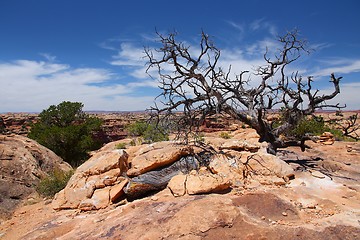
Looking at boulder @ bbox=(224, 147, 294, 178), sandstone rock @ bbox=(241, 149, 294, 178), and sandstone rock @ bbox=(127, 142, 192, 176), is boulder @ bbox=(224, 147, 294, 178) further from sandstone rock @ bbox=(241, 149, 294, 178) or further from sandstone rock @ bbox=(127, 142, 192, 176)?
sandstone rock @ bbox=(127, 142, 192, 176)

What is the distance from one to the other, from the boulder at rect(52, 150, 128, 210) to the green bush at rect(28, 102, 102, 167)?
987cm

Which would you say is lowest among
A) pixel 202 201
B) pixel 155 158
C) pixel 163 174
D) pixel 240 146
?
pixel 202 201

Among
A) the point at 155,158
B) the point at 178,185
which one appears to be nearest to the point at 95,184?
the point at 155,158

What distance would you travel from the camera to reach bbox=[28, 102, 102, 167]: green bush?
1778cm

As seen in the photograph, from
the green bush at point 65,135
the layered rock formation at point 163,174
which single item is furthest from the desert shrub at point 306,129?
the green bush at point 65,135

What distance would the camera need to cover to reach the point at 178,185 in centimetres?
566

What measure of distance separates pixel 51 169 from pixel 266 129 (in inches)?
351

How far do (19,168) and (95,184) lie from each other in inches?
185

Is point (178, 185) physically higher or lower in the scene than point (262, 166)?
lower

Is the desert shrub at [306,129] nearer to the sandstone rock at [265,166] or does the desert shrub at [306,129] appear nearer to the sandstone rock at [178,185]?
the sandstone rock at [265,166]

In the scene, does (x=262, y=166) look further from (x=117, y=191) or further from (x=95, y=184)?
(x=95, y=184)

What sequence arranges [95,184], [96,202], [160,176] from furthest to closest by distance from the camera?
[95,184], [160,176], [96,202]

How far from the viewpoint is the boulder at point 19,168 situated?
794 centimetres

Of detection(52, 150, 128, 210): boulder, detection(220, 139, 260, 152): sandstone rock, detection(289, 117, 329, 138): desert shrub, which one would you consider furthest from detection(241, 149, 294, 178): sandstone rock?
detection(289, 117, 329, 138): desert shrub
